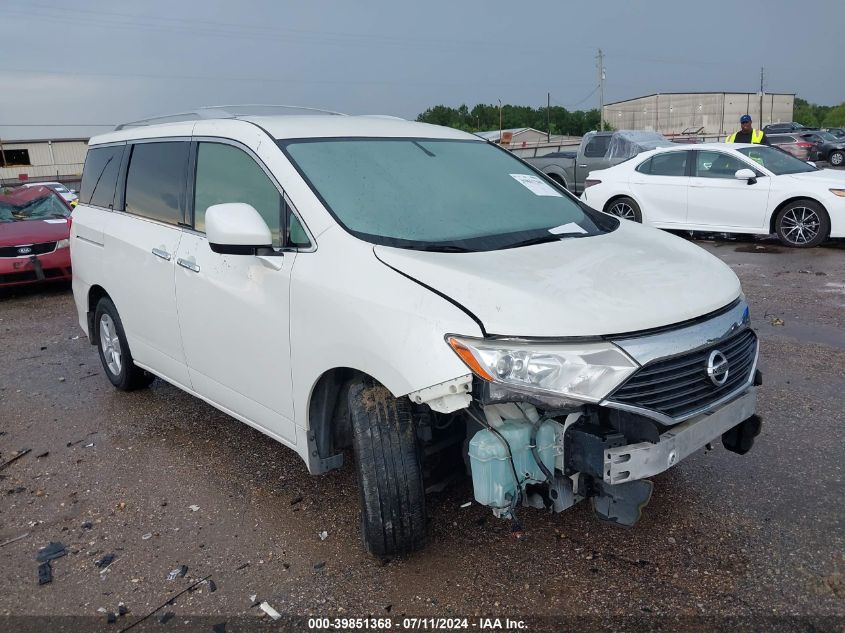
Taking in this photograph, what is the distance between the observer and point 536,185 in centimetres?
420

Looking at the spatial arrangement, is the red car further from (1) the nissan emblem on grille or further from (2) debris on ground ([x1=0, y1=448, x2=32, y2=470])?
(1) the nissan emblem on grille

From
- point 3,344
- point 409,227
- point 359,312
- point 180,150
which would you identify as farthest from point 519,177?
point 3,344

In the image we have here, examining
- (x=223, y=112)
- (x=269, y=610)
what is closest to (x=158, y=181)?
(x=223, y=112)

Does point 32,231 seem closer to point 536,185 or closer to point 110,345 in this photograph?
point 110,345

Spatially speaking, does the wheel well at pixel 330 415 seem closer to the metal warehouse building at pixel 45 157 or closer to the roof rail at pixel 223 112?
the roof rail at pixel 223 112

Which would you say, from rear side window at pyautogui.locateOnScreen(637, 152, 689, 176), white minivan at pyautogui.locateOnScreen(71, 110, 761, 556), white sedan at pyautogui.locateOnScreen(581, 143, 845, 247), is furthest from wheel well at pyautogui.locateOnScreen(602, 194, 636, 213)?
white minivan at pyautogui.locateOnScreen(71, 110, 761, 556)

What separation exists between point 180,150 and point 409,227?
1.80 m

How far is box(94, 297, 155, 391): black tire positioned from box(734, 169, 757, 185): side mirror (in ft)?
28.2

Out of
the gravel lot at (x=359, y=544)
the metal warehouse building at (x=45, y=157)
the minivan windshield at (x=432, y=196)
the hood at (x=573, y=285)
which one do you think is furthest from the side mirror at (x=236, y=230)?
the metal warehouse building at (x=45, y=157)

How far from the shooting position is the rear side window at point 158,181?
4285 millimetres

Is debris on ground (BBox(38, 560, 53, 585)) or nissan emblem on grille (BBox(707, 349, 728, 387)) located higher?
nissan emblem on grille (BBox(707, 349, 728, 387))

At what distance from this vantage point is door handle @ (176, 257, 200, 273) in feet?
12.8

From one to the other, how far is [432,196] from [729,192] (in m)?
8.70

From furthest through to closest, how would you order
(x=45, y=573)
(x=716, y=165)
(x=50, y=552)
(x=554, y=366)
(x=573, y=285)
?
(x=716, y=165) < (x=50, y=552) < (x=45, y=573) < (x=573, y=285) < (x=554, y=366)
